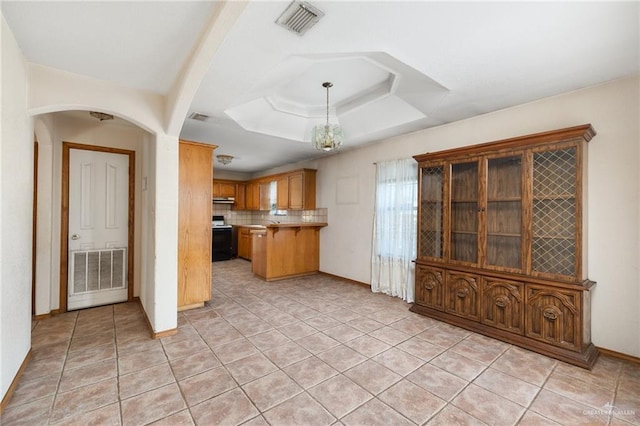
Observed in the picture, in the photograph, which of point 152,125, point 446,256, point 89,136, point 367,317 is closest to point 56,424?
point 152,125

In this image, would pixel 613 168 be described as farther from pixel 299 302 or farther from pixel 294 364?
pixel 299 302

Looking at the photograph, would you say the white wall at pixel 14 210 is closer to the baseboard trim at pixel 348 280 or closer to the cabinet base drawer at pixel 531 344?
the cabinet base drawer at pixel 531 344

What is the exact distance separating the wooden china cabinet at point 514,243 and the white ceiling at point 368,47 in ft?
1.86

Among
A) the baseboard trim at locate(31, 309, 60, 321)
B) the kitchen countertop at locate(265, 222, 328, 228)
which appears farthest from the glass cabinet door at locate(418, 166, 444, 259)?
the baseboard trim at locate(31, 309, 60, 321)

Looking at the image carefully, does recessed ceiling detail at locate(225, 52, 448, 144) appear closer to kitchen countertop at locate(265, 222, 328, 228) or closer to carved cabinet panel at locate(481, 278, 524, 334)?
kitchen countertop at locate(265, 222, 328, 228)

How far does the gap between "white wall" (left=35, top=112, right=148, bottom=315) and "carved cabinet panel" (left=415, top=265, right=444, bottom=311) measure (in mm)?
3855

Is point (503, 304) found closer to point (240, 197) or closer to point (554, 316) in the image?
point (554, 316)

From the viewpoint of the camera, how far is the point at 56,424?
161cm

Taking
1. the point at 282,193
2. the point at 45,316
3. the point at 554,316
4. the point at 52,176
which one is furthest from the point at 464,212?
the point at 45,316

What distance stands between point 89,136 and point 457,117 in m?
4.69

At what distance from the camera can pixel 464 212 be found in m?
3.23

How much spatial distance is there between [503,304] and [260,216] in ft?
21.3

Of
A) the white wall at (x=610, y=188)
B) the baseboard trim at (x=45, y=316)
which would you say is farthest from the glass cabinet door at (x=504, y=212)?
the baseboard trim at (x=45, y=316)

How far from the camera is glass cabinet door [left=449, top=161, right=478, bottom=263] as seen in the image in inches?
122
